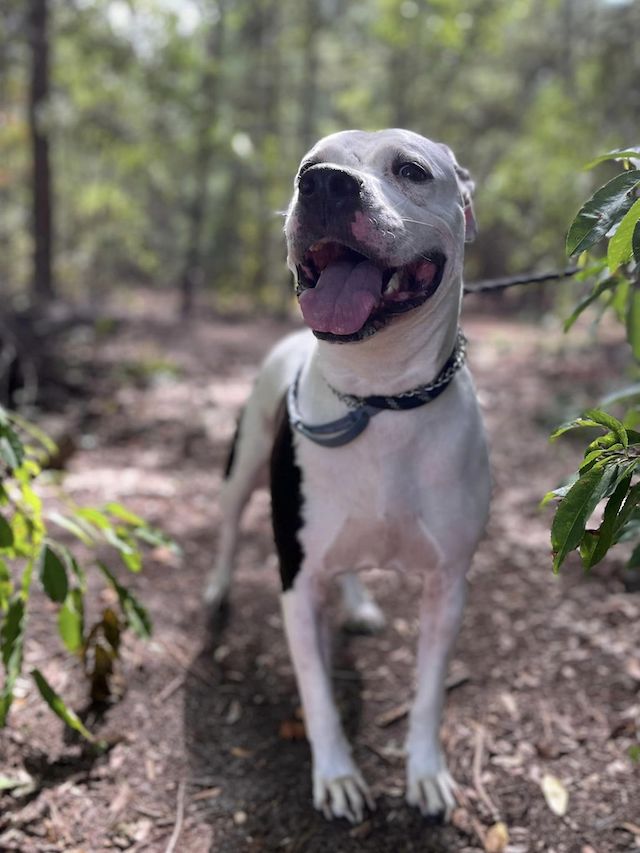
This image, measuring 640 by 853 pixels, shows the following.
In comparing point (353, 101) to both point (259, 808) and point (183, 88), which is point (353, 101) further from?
point (259, 808)

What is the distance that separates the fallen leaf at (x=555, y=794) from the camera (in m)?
2.38

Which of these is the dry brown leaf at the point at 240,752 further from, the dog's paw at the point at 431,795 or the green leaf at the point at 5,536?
the green leaf at the point at 5,536

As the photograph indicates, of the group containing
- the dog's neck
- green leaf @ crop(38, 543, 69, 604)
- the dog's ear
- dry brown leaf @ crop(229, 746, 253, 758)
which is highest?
the dog's ear

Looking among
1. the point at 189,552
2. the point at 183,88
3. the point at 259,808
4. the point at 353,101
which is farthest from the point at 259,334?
the point at 259,808

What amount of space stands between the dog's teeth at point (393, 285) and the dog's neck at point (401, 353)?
86 mm

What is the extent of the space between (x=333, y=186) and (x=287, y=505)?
914mm

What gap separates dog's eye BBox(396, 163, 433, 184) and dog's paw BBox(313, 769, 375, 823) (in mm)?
1685

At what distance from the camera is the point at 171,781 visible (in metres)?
2.47

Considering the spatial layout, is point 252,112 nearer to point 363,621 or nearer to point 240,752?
point 363,621

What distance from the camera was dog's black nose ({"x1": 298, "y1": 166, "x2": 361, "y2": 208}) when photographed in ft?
5.75

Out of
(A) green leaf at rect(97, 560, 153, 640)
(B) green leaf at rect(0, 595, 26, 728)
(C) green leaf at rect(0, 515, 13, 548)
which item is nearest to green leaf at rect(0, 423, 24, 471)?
(C) green leaf at rect(0, 515, 13, 548)

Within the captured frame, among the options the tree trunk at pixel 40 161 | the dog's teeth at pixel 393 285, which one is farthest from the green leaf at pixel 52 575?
the tree trunk at pixel 40 161

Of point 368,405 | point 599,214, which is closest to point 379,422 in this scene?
point 368,405

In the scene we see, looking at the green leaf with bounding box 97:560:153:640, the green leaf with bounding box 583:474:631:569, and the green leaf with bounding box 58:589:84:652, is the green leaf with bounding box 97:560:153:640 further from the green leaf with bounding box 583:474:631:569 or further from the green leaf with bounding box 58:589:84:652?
the green leaf with bounding box 583:474:631:569
